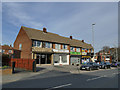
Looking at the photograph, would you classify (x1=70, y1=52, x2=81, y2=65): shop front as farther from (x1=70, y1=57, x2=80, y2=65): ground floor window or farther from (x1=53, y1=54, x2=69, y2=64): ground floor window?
(x1=53, y1=54, x2=69, y2=64): ground floor window

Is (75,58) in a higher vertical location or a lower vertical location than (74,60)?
higher

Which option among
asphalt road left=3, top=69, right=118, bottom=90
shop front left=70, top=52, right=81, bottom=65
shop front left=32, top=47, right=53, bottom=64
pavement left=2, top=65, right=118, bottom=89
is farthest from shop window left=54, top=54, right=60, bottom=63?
asphalt road left=3, top=69, right=118, bottom=90

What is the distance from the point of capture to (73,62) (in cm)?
3309

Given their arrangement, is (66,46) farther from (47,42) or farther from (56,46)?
(47,42)

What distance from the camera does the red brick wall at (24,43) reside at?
24309 millimetres

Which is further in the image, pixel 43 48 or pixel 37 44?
pixel 43 48

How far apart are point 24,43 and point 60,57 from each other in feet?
32.8

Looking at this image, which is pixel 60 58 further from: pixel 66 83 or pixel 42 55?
pixel 66 83

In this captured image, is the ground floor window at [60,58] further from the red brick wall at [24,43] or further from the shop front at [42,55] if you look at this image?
the red brick wall at [24,43]

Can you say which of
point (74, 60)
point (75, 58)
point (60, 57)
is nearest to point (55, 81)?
point (60, 57)

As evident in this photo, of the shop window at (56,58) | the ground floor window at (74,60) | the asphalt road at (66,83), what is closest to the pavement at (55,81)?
the asphalt road at (66,83)

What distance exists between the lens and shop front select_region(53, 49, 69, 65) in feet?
91.6

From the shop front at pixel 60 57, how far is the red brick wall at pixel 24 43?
660 cm

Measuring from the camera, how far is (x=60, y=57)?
2922 centimetres
